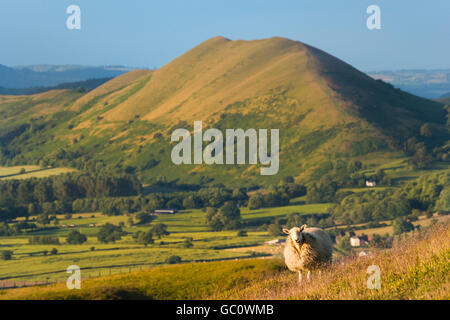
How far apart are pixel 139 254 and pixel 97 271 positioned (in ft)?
89.6

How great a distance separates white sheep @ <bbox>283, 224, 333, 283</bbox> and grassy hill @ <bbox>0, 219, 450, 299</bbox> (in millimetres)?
918

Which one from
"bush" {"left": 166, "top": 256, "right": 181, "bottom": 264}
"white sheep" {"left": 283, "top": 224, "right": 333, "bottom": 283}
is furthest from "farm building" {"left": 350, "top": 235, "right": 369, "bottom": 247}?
"white sheep" {"left": 283, "top": 224, "right": 333, "bottom": 283}

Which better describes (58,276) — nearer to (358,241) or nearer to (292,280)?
(358,241)

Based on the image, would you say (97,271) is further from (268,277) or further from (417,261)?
(417,261)

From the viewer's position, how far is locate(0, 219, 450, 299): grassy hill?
2173cm

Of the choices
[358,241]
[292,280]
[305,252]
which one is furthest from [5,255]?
[305,252]

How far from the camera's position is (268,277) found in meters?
36.5

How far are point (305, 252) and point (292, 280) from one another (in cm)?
189

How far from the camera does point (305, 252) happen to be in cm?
3238

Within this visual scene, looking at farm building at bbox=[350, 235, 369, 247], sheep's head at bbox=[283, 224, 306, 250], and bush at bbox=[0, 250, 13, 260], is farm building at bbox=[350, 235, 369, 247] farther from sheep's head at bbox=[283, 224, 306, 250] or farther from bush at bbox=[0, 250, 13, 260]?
sheep's head at bbox=[283, 224, 306, 250]

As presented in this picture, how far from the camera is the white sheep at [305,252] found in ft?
106

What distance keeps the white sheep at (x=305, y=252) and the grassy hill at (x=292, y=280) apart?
3.01 ft

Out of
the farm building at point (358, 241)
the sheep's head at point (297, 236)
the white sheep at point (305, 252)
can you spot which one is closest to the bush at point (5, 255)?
the farm building at point (358, 241)
